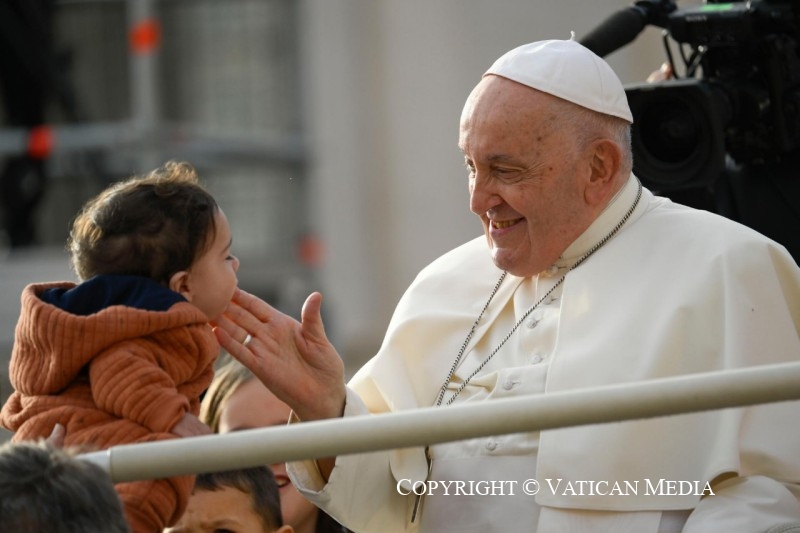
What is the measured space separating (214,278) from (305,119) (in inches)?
348

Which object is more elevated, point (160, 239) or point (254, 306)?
point (160, 239)

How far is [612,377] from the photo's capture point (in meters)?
3.37

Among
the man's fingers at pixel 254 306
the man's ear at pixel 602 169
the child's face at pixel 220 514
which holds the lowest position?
the child's face at pixel 220 514

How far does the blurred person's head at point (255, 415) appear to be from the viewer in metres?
3.72

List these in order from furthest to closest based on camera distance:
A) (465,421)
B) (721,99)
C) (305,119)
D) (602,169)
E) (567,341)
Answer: (305,119)
(721,99)
(602,169)
(567,341)
(465,421)

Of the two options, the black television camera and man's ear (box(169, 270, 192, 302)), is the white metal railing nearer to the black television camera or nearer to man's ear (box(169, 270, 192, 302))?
man's ear (box(169, 270, 192, 302))

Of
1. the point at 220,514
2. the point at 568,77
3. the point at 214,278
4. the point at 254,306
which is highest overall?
the point at 568,77

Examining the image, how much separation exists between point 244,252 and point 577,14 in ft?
9.80

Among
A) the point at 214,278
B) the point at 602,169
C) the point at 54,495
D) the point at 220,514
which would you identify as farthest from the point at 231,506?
the point at 54,495

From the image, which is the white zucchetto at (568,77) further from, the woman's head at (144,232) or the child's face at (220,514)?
the child's face at (220,514)

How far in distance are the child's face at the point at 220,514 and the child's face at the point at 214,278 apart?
0.47 metres

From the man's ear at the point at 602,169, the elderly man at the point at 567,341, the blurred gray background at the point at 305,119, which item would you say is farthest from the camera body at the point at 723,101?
the blurred gray background at the point at 305,119

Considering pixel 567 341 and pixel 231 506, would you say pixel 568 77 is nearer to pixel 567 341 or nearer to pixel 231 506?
pixel 567 341

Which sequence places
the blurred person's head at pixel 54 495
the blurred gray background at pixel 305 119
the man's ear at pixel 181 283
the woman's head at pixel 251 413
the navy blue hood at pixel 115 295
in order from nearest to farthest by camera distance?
the blurred person's head at pixel 54 495, the navy blue hood at pixel 115 295, the man's ear at pixel 181 283, the woman's head at pixel 251 413, the blurred gray background at pixel 305 119
